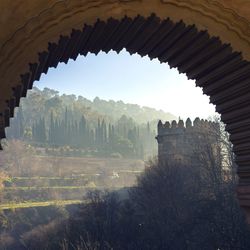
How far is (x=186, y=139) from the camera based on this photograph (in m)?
41.1

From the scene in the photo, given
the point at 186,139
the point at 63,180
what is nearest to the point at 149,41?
the point at 186,139

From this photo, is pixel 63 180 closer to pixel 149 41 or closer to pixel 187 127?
pixel 187 127

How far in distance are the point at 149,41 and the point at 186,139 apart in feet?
122

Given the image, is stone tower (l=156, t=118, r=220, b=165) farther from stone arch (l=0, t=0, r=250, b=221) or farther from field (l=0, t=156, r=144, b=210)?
stone arch (l=0, t=0, r=250, b=221)

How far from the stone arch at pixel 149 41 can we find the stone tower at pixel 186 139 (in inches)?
1277

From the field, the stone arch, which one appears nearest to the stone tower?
the field

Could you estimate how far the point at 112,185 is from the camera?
88.9m

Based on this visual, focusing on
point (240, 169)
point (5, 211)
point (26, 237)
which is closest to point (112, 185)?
point (5, 211)

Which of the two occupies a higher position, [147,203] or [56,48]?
[56,48]

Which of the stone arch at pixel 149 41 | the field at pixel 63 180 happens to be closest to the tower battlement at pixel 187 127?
the field at pixel 63 180

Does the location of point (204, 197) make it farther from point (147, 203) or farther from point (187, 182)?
point (147, 203)

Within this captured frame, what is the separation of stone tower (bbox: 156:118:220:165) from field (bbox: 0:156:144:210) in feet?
81.1

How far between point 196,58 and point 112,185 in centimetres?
8567

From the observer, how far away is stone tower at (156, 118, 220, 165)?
123 ft
